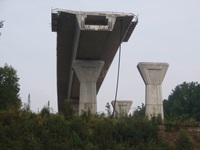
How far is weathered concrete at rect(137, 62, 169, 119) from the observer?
90.6ft

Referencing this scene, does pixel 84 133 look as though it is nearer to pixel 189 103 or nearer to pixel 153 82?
pixel 153 82

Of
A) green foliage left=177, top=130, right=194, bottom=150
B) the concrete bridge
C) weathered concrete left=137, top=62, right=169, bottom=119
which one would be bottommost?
green foliage left=177, top=130, right=194, bottom=150

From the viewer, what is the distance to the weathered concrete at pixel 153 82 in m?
27.6

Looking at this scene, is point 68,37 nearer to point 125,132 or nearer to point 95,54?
point 95,54

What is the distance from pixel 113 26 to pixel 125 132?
8867 millimetres

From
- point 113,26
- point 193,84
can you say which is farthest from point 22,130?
point 193,84

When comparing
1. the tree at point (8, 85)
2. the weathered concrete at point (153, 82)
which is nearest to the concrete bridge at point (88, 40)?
the weathered concrete at point (153, 82)

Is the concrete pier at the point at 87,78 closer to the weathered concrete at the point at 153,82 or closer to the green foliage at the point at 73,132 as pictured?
the weathered concrete at the point at 153,82

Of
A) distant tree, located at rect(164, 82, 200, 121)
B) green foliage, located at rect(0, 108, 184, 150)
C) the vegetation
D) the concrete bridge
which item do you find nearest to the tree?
the concrete bridge

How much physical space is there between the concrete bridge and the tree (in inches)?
194

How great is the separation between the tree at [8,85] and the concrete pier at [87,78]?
7.95 meters

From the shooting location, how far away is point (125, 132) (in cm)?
1770

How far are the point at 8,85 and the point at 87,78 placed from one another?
10785 millimetres

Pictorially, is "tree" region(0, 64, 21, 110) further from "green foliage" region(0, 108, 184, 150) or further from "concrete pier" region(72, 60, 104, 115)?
"green foliage" region(0, 108, 184, 150)
